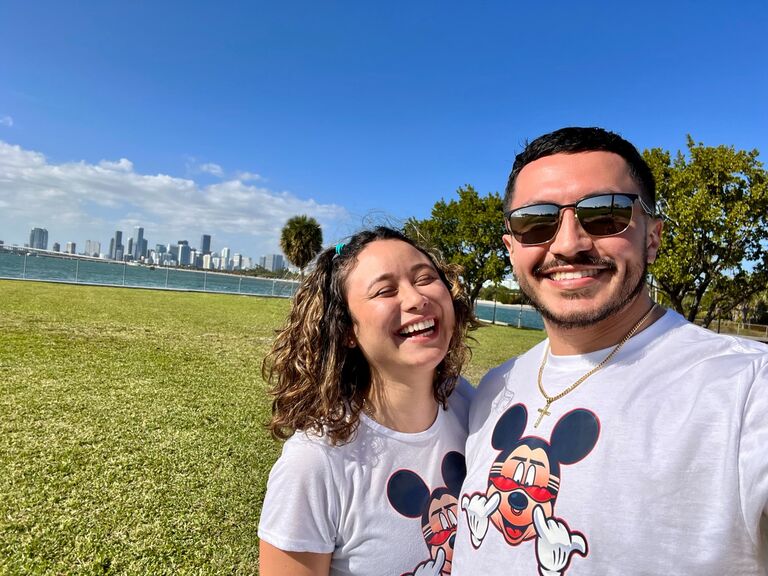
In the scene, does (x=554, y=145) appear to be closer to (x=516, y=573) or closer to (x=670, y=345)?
(x=670, y=345)

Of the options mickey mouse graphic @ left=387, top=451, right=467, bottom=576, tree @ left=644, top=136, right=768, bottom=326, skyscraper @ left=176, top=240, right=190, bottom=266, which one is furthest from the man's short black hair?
skyscraper @ left=176, top=240, right=190, bottom=266

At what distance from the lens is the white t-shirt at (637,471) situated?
1207 millimetres

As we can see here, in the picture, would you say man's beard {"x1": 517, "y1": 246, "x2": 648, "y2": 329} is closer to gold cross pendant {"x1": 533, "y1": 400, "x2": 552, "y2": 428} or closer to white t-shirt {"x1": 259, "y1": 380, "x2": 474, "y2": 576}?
gold cross pendant {"x1": 533, "y1": 400, "x2": 552, "y2": 428}

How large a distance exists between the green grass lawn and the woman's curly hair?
7.10 feet

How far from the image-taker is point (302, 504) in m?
1.55

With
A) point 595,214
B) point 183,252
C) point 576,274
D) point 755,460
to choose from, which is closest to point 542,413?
point 576,274

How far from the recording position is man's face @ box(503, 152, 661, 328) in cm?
165

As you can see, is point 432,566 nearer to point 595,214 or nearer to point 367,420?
point 367,420

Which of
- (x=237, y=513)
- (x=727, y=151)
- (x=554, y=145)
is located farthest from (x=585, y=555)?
(x=727, y=151)

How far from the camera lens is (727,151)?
1722 centimetres

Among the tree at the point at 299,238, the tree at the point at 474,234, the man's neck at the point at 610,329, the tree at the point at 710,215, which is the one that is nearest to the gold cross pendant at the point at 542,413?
the man's neck at the point at 610,329

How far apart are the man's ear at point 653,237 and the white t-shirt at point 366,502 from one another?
112 centimetres

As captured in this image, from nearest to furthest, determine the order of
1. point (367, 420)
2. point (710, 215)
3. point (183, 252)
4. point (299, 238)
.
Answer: point (367, 420) < point (710, 215) < point (299, 238) < point (183, 252)

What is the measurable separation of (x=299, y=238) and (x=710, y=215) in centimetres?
2502
